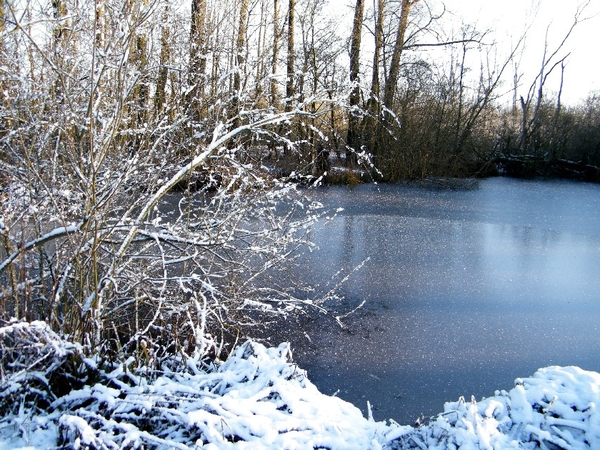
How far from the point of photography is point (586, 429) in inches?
58.4

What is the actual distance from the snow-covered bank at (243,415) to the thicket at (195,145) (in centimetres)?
27

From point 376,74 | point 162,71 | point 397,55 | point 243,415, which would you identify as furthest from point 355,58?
point 243,415

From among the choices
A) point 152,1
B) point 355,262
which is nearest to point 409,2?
point 355,262

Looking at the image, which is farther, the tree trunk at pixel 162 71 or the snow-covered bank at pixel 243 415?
the tree trunk at pixel 162 71

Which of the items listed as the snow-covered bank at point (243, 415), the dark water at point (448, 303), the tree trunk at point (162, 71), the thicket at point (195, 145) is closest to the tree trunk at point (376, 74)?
the thicket at point (195, 145)

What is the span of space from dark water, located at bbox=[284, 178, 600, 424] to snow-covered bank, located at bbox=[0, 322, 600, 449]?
0.98 m

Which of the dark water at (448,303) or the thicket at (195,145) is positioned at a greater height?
the thicket at (195,145)

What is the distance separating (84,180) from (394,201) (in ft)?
22.6

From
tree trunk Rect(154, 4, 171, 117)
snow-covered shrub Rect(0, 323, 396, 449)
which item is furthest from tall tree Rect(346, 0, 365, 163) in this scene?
snow-covered shrub Rect(0, 323, 396, 449)

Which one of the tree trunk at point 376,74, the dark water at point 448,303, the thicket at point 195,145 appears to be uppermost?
the tree trunk at point 376,74

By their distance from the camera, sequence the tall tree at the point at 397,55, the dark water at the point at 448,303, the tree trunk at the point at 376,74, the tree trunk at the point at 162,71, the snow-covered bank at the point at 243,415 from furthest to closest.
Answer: the tall tree at the point at 397,55
the tree trunk at the point at 376,74
the tree trunk at the point at 162,71
the dark water at the point at 448,303
the snow-covered bank at the point at 243,415

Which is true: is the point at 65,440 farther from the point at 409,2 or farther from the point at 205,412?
the point at 409,2

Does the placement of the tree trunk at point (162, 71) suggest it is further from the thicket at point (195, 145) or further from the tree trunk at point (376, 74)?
the tree trunk at point (376, 74)

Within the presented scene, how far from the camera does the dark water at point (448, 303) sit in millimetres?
2963
